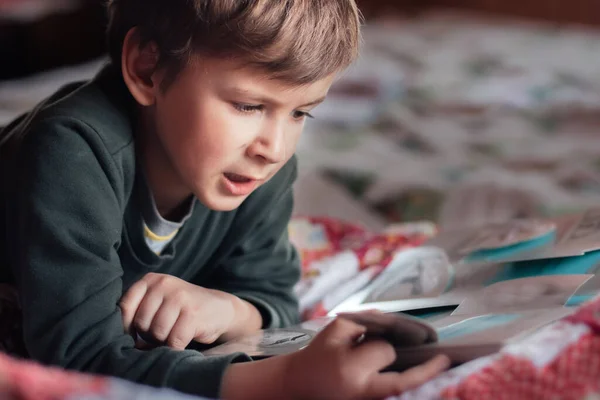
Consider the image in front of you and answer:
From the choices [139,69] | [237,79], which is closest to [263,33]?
[237,79]

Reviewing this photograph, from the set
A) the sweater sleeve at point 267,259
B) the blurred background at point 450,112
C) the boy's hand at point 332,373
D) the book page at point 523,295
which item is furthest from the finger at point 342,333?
the blurred background at point 450,112

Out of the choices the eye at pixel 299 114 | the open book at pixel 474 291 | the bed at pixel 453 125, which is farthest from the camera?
the bed at pixel 453 125

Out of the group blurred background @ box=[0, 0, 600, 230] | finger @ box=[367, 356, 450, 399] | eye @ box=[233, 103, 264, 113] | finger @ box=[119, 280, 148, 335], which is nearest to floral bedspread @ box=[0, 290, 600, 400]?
finger @ box=[367, 356, 450, 399]

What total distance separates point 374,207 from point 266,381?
0.86m

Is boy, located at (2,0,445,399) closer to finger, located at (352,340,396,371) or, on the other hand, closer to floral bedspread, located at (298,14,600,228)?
finger, located at (352,340,396,371)

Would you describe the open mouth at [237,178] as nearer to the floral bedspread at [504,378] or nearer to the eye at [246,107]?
the eye at [246,107]

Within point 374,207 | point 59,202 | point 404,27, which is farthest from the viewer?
point 404,27

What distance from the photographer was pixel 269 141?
698 millimetres

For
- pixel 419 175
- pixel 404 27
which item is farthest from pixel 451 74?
pixel 419 175

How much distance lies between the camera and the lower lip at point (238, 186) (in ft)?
2.41

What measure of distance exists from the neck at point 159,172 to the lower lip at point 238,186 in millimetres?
84

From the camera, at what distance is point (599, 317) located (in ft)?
2.08

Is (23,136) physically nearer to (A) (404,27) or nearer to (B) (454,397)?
(B) (454,397)

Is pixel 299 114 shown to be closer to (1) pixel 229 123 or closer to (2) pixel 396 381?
(1) pixel 229 123
